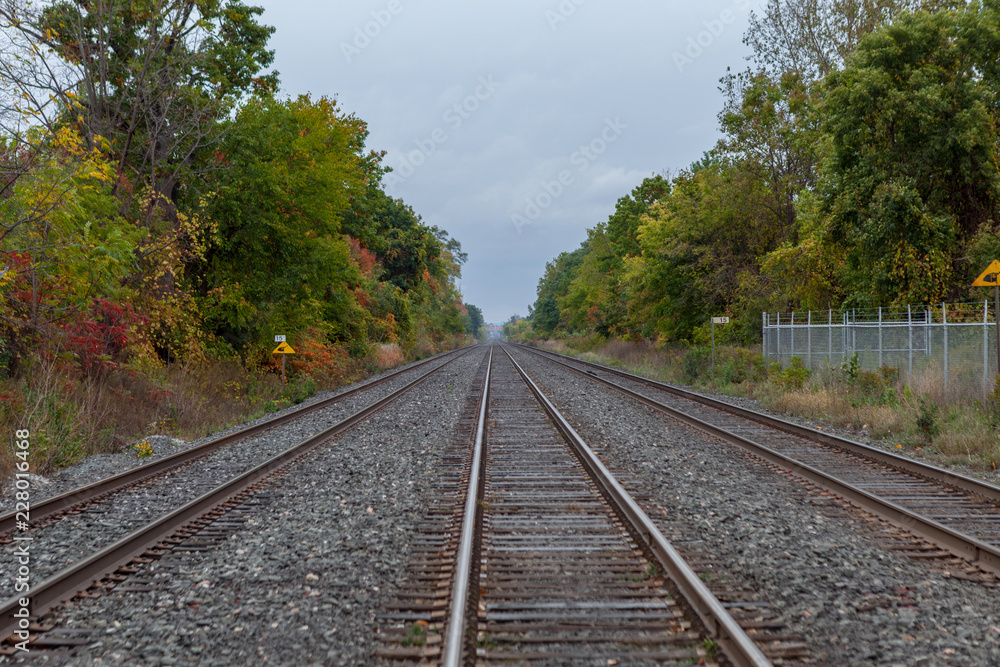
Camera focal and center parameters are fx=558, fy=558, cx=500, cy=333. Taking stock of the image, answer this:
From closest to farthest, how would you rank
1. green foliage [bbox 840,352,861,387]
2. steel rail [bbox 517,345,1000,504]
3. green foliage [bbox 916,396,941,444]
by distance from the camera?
1. steel rail [bbox 517,345,1000,504]
2. green foliage [bbox 916,396,941,444]
3. green foliage [bbox 840,352,861,387]

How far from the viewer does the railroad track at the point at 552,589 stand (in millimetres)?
3342

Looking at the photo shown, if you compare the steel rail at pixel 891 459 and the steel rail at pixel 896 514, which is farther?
the steel rail at pixel 891 459

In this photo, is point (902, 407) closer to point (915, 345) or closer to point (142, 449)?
point (915, 345)

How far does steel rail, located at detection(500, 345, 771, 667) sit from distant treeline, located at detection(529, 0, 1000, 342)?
14093 millimetres

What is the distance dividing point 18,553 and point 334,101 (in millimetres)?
30469

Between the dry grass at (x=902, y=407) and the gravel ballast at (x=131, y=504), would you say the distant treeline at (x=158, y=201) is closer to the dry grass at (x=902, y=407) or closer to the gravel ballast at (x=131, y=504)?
the gravel ballast at (x=131, y=504)

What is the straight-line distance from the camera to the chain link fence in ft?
39.0

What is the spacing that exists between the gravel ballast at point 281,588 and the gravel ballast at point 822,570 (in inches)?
113

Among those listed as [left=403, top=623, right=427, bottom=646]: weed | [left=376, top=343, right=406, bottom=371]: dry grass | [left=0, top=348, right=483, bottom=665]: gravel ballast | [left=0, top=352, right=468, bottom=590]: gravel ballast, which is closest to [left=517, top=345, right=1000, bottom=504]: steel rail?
[left=0, top=348, right=483, bottom=665]: gravel ballast

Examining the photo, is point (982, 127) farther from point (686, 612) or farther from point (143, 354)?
point (143, 354)

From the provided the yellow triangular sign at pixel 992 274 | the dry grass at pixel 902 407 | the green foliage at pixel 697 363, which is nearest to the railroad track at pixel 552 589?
the dry grass at pixel 902 407

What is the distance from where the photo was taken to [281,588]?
4.26 metres

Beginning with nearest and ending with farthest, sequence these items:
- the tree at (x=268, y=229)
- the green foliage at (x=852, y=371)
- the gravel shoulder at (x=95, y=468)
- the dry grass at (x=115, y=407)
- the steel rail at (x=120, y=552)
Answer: the steel rail at (x=120, y=552) < the gravel shoulder at (x=95, y=468) < the dry grass at (x=115, y=407) < the green foliage at (x=852, y=371) < the tree at (x=268, y=229)

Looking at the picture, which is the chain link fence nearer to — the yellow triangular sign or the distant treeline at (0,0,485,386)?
the yellow triangular sign
